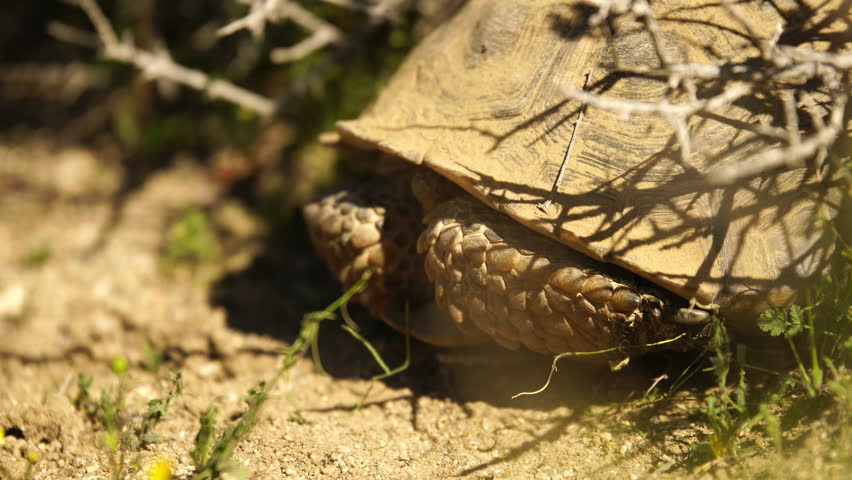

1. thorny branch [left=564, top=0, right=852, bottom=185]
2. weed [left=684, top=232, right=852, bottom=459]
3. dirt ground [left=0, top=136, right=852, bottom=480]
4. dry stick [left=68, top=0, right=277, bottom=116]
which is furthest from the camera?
dry stick [left=68, top=0, right=277, bottom=116]

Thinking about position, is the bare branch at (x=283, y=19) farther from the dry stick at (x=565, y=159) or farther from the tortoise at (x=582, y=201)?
the dry stick at (x=565, y=159)

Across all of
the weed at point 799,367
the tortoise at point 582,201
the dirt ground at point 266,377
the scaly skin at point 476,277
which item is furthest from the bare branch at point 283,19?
the weed at point 799,367

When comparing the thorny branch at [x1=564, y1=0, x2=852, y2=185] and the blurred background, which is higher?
the thorny branch at [x1=564, y1=0, x2=852, y2=185]

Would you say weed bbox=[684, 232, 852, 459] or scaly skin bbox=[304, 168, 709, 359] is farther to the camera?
scaly skin bbox=[304, 168, 709, 359]

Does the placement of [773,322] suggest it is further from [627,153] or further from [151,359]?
[151,359]

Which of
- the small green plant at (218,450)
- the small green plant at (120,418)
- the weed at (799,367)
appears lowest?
the small green plant at (120,418)

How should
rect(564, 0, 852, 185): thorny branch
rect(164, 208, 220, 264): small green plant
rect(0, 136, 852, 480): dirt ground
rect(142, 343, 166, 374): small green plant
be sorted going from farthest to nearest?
rect(164, 208, 220, 264): small green plant < rect(142, 343, 166, 374): small green plant < rect(0, 136, 852, 480): dirt ground < rect(564, 0, 852, 185): thorny branch

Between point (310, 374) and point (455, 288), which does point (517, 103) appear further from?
point (310, 374)

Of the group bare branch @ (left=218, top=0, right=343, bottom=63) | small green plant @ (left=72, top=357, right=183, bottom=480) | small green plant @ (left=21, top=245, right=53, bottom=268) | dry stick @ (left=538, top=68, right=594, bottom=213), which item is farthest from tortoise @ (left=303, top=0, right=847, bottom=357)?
small green plant @ (left=21, top=245, right=53, bottom=268)

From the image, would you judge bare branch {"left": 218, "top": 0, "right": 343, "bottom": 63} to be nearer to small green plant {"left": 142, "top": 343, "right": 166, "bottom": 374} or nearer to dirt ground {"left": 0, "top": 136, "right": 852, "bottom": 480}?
dirt ground {"left": 0, "top": 136, "right": 852, "bottom": 480}
